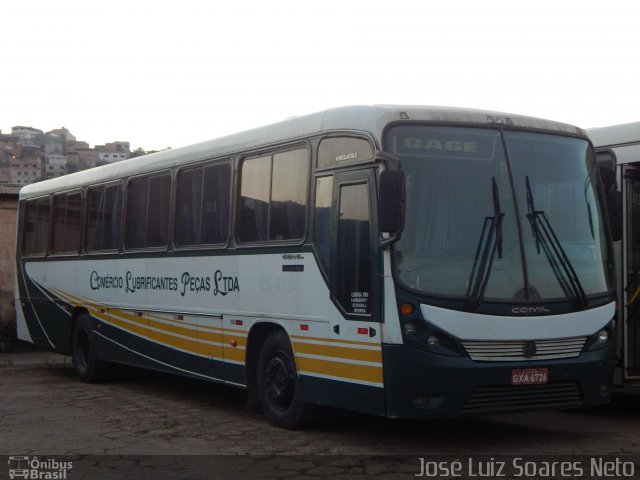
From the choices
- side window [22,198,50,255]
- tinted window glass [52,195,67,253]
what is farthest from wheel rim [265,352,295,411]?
side window [22,198,50,255]

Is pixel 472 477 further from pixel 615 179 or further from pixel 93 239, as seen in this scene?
pixel 93 239

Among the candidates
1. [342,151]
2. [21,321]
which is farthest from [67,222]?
Answer: [342,151]

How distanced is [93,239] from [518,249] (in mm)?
8152

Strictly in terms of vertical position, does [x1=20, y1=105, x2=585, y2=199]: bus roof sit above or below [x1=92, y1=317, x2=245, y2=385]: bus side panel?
above

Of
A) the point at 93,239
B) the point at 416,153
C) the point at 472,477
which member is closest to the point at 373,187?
the point at 416,153

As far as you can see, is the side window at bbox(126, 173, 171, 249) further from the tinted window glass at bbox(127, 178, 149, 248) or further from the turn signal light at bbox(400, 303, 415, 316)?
the turn signal light at bbox(400, 303, 415, 316)

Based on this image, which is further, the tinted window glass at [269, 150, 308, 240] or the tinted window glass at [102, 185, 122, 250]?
the tinted window glass at [102, 185, 122, 250]

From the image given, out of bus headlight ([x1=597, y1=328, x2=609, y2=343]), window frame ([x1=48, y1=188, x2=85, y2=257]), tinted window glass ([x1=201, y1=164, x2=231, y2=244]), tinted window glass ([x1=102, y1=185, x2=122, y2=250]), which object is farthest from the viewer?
window frame ([x1=48, y1=188, x2=85, y2=257])

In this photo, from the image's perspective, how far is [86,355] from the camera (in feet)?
49.7

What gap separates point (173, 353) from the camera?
478 inches

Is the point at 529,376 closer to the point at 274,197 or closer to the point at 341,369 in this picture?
the point at 341,369

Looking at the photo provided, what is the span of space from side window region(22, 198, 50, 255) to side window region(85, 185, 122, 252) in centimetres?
186

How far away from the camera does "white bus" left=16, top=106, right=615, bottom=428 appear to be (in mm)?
8203

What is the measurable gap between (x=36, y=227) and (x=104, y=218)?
10.2 ft
